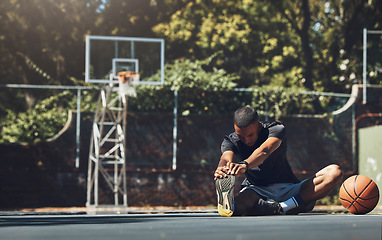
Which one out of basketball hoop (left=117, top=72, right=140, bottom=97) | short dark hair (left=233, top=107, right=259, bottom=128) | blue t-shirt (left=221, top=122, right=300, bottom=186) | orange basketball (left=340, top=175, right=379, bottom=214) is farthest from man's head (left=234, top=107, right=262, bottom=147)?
basketball hoop (left=117, top=72, right=140, bottom=97)

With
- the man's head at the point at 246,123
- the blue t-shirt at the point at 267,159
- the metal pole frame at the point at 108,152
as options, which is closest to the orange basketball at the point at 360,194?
the blue t-shirt at the point at 267,159

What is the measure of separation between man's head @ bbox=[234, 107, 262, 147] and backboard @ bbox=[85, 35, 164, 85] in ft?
28.6

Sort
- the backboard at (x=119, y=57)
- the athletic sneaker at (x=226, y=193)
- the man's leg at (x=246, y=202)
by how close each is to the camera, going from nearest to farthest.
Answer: the athletic sneaker at (x=226, y=193) < the man's leg at (x=246, y=202) < the backboard at (x=119, y=57)

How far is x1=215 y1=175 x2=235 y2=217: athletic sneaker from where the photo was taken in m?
5.06

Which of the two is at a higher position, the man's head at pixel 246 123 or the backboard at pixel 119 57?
the backboard at pixel 119 57

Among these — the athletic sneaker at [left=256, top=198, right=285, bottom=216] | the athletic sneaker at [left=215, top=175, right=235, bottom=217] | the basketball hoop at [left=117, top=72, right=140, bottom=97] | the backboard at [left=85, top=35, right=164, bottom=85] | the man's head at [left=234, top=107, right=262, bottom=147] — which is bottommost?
the athletic sneaker at [left=256, top=198, right=285, bottom=216]

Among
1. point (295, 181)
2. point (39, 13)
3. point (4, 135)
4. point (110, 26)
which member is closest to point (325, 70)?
point (110, 26)

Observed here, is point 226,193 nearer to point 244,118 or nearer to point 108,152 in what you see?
point 244,118

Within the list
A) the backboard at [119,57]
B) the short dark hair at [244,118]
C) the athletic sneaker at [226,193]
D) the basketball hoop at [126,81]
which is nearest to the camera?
the athletic sneaker at [226,193]

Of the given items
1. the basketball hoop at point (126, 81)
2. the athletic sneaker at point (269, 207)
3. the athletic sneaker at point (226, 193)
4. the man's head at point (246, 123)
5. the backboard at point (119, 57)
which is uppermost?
the backboard at point (119, 57)

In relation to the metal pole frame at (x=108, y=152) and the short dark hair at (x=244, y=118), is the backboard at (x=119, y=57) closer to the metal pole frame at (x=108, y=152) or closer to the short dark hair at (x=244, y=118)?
the metal pole frame at (x=108, y=152)

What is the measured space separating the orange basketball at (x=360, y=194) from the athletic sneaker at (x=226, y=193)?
4.35 ft

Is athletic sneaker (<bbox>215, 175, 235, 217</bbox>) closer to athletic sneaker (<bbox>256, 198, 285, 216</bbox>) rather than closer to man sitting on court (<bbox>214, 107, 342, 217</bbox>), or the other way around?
man sitting on court (<bbox>214, 107, 342, 217</bbox>)

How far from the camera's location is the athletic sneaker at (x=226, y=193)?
16.6 feet
